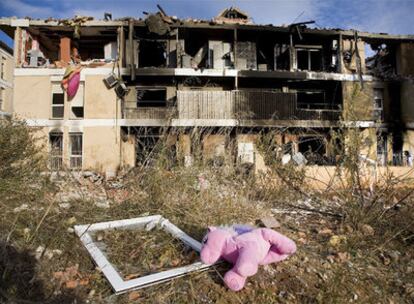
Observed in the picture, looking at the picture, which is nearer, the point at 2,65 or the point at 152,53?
the point at 152,53

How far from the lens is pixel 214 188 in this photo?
3955mm

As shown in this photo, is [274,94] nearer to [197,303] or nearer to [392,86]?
[392,86]

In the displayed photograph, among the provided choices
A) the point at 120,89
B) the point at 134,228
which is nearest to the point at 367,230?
the point at 134,228

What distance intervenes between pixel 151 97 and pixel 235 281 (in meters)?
15.8

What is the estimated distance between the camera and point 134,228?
3254 mm

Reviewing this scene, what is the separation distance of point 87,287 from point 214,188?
2.01 meters

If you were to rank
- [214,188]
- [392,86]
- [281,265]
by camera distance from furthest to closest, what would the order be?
[392,86], [214,188], [281,265]

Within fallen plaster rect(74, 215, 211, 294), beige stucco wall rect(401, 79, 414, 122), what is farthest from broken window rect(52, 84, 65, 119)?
beige stucco wall rect(401, 79, 414, 122)

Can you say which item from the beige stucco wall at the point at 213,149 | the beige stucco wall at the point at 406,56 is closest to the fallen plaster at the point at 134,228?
the beige stucco wall at the point at 213,149

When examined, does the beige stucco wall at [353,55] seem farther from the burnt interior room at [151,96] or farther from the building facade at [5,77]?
the building facade at [5,77]

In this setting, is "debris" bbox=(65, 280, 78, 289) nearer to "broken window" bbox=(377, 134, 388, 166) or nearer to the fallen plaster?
the fallen plaster

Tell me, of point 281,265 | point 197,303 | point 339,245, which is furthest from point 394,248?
point 197,303

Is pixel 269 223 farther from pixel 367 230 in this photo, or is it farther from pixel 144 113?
pixel 144 113

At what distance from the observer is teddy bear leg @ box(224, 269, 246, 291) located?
7.31 feet
